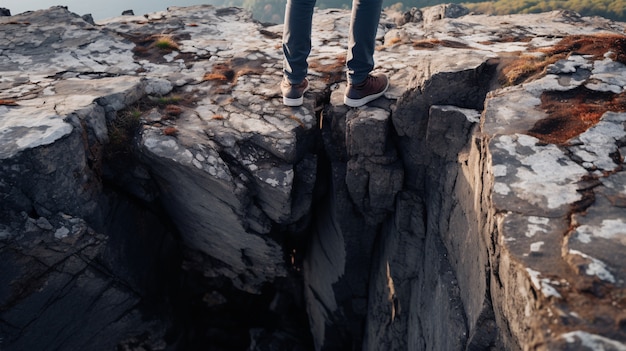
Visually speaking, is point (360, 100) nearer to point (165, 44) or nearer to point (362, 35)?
point (362, 35)

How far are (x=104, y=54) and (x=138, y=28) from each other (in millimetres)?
2129

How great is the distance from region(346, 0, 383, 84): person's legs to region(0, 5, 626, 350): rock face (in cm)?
60

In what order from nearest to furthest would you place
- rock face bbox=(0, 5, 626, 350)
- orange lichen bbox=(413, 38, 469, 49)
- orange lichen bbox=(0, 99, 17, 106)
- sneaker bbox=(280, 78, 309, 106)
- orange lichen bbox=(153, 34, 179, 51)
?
1. rock face bbox=(0, 5, 626, 350)
2. orange lichen bbox=(0, 99, 17, 106)
3. sneaker bbox=(280, 78, 309, 106)
4. orange lichen bbox=(413, 38, 469, 49)
5. orange lichen bbox=(153, 34, 179, 51)

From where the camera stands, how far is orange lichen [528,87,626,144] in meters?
3.68

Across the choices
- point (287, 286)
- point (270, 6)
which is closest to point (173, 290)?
point (287, 286)

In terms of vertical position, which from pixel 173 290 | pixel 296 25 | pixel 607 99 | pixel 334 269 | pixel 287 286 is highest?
pixel 296 25

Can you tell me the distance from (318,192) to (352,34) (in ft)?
8.98

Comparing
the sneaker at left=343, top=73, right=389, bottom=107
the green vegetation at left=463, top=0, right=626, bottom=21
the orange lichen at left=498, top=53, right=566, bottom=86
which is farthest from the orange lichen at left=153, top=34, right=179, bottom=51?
the green vegetation at left=463, top=0, right=626, bottom=21

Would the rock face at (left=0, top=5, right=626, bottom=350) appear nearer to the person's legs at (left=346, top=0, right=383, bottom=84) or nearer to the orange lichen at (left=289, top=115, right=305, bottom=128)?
the orange lichen at (left=289, top=115, right=305, bottom=128)

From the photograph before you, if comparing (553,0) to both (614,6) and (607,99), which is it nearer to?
(614,6)

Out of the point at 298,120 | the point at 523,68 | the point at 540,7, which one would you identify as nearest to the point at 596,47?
the point at 523,68

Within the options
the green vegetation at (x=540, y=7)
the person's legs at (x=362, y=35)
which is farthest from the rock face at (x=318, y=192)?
the green vegetation at (x=540, y=7)

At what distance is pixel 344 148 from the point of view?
19.8 ft

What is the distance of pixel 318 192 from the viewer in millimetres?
6836
